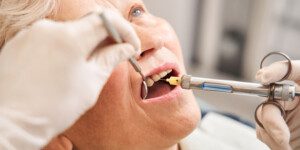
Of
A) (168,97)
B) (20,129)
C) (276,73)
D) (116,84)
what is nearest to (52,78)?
(20,129)

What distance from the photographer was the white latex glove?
87cm

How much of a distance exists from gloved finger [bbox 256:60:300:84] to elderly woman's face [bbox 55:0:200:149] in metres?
0.24

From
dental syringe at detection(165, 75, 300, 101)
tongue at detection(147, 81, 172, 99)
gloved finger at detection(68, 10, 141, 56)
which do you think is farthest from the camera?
tongue at detection(147, 81, 172, 99)

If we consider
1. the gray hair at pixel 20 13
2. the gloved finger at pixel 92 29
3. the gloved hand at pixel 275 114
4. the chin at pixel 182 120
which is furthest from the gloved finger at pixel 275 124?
the gray hair at pixel 20 13

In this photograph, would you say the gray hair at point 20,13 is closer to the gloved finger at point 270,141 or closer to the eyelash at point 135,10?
the eyelash at point 135,10

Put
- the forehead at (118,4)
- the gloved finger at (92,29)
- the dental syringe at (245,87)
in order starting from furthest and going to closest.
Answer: the forehead at (118,4) < the dental syringe at (245,87) < the gloved finger at (92,29)

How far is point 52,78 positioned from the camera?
0.88 metres

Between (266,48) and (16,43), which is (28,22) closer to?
(16,43)

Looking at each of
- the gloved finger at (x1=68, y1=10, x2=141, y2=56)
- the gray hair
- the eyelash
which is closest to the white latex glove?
the gloved finger at (x1=68, y1=10, x2=141, y2=56)

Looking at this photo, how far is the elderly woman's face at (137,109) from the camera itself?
1174mm

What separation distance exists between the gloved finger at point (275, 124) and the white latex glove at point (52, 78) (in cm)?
41

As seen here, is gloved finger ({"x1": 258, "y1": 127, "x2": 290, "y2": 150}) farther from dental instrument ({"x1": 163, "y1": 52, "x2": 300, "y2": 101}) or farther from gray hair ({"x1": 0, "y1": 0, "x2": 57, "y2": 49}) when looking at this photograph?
gray hair ({"x1": 0, "y1": 0, "x2": 57, "y2": 49})

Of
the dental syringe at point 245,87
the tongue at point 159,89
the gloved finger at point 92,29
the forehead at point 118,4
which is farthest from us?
the tongue at point 159,89

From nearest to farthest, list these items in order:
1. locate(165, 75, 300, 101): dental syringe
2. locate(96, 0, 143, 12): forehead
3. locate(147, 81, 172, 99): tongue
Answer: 1. locate(165, 75, 300, 101): dental syringe
2. locate(96, 0, 143, 12): forehead
3. locate(147, 81, 172, 99): tongue
